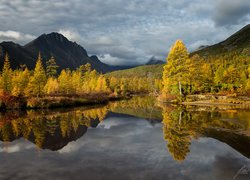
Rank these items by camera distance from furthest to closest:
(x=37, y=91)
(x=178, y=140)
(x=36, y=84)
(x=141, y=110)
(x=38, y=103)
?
(x=36, y=84), (x=37, y=91), (x=38, y=103), (x=141, y=110), (x=178, y=140)

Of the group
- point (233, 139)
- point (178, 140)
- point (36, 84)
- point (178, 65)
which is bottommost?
point (178, 140)

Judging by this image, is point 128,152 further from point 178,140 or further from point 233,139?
point 233,139

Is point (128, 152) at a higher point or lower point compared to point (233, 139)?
lower

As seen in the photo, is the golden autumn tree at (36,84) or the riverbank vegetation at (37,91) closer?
the riverbank vegetation at (37,91)

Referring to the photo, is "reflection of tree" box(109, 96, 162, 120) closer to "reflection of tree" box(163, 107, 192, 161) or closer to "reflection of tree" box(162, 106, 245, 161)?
"reflection of tree" box(162, 106, 245, 161)

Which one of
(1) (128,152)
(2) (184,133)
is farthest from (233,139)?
(1) (128,152)

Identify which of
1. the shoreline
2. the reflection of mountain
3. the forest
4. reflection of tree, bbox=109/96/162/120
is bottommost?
reflection of tree, bbox=109/96/162/120

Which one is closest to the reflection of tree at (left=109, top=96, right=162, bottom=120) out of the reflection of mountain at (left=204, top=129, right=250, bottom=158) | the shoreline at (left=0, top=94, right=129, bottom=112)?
the shoreline at (left=0, top=94, right=129, bottom=112)

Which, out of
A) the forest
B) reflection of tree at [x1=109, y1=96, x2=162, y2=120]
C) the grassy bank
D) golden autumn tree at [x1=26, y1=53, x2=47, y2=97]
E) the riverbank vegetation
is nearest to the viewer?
reflection of tree at [x1=109, y1=96, x2=162, y2=120]

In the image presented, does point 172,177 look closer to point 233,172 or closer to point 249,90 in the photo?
point 233,172

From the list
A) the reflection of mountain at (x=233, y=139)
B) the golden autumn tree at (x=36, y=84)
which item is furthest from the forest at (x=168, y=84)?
the reflection of mountain at (x=233, y=139)

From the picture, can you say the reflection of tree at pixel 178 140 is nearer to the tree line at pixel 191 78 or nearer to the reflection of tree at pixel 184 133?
the reflection of tree at pixel 184 133

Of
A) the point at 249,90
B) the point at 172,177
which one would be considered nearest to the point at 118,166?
the point at 172,177

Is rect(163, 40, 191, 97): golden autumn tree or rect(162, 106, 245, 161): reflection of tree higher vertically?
rect(163, 40, 191, 97): golden autumn tree
